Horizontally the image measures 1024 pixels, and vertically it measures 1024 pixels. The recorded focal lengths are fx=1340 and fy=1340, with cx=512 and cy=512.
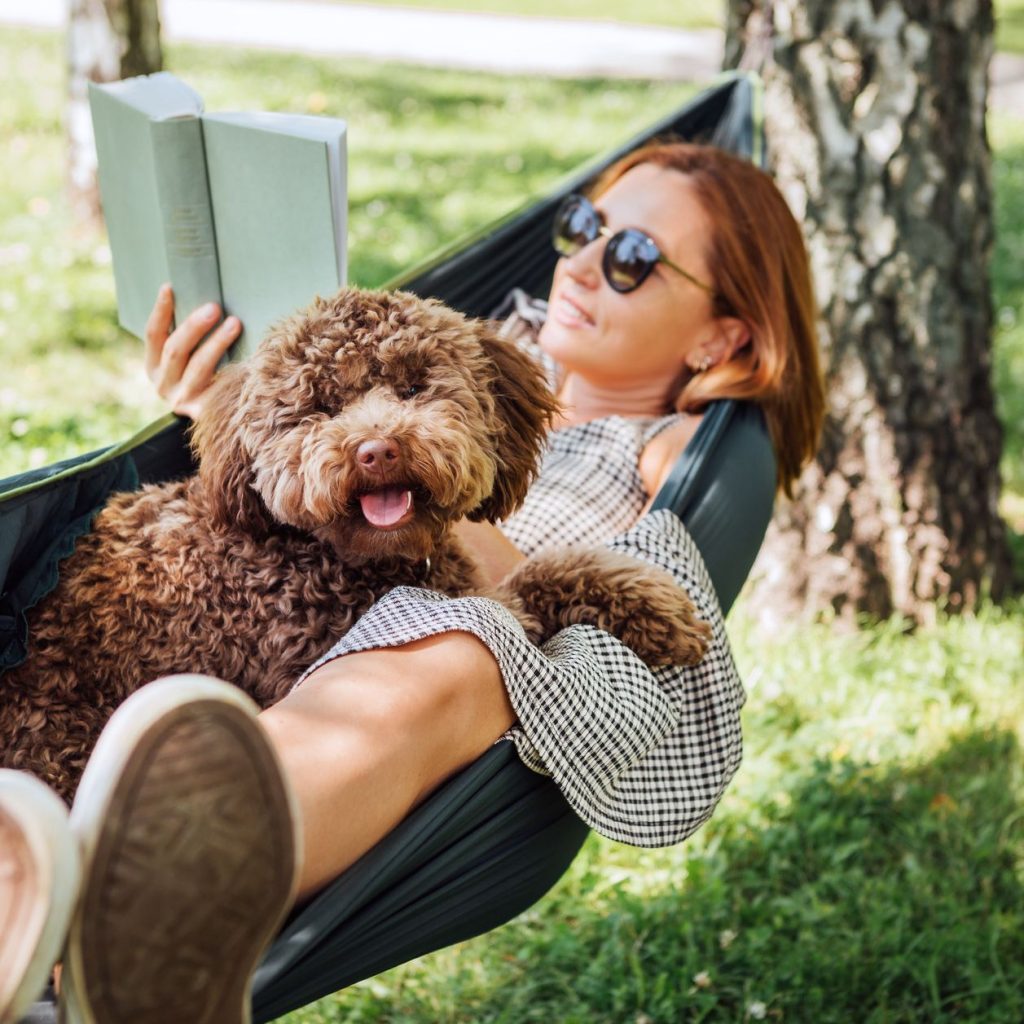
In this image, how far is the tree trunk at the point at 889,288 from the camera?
3855 millimetres

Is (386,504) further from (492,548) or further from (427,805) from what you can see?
(492,548)

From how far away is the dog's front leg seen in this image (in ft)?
7.51

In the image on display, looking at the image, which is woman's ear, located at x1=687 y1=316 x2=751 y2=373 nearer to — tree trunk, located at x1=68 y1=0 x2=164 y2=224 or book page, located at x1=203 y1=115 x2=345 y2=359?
book page, located at x1=203 y1=115 x2=345 y2=359

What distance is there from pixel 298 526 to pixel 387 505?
152mm

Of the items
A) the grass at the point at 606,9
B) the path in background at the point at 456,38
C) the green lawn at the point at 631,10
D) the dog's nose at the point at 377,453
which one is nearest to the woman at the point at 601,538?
the dog's nose at the point at 377,453

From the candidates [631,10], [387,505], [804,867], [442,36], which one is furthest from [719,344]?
[631,10]

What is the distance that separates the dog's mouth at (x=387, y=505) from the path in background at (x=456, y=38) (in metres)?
12.3

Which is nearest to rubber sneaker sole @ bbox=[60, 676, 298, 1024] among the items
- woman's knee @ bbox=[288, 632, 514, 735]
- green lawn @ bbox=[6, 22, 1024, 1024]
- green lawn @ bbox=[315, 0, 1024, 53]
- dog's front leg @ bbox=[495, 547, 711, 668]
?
woman's knee @ bbox=[288, 632, 514, 735]

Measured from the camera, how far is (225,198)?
2.52 meters

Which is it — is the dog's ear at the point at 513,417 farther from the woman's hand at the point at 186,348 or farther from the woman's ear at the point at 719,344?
the woman's ear at the point at 719,344

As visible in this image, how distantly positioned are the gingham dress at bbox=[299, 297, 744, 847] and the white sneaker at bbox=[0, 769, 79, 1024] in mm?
677

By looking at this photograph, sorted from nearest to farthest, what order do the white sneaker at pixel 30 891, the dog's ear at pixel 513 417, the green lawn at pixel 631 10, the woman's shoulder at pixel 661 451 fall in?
the white sneaker at pixel 30 891 → the dog's ear at pixel 513 417 → the woman's shoulder at pixel 661 451 → the green lawn at pixel 631 10

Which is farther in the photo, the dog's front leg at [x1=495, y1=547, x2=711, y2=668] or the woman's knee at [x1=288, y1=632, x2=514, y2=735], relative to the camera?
the dog's front leg at [x1=495, y1=547, x2=711, y2=668]

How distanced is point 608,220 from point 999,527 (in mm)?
1896
